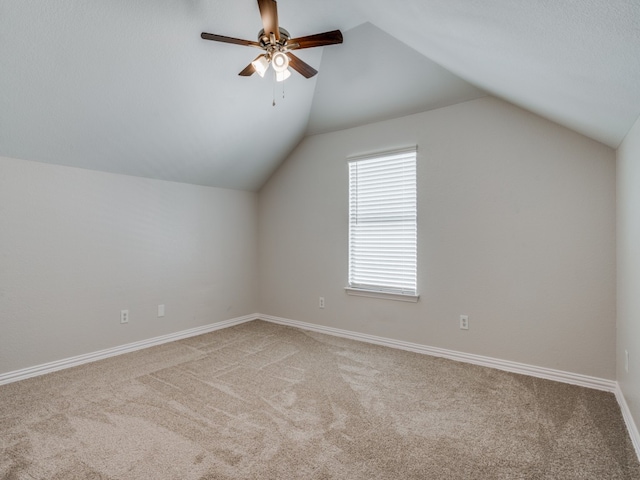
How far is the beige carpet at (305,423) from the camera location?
1.68 m

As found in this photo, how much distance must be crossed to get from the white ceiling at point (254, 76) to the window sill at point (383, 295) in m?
1.87

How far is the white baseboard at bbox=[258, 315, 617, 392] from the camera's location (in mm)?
2594

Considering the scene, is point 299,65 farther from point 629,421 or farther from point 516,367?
point 629,421

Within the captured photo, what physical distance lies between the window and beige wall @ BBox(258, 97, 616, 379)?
100 millimetres

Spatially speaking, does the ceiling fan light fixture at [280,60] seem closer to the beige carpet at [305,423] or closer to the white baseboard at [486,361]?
the beige carpet at [305,423]

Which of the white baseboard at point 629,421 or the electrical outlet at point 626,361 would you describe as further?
the electrical outlet at point 626,361

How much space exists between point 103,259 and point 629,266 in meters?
4.15

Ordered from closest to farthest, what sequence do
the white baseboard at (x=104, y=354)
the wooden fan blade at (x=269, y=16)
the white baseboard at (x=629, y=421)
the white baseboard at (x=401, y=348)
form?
the white baseboard at (x=629, y=421) < the wooden fan blade at (x=269, y=16) < the white baseboard at (x=401, y=348) < the white baseboard at (x=104, y=354)

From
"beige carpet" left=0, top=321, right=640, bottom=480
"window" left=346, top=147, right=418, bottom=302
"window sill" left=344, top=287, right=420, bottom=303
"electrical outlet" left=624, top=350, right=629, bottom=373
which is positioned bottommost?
"beige carpet" left=0, top=321, right=640, bottom=480

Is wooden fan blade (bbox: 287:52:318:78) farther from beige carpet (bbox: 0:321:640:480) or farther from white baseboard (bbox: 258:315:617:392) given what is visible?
white baseboard (bbox: 258:315:617:392)

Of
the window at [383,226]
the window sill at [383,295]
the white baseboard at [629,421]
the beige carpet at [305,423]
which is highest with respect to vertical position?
the window at [383,226]

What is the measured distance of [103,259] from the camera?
3256 millimetres

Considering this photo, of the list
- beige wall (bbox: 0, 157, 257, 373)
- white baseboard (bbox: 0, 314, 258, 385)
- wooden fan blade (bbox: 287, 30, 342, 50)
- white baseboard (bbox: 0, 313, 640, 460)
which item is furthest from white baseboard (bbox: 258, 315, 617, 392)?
wooden fan blade (bbox: 287, 30, 342, 50)

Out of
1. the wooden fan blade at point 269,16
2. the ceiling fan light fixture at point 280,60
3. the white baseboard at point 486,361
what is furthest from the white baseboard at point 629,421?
the wooden fan blade at point 269,16
